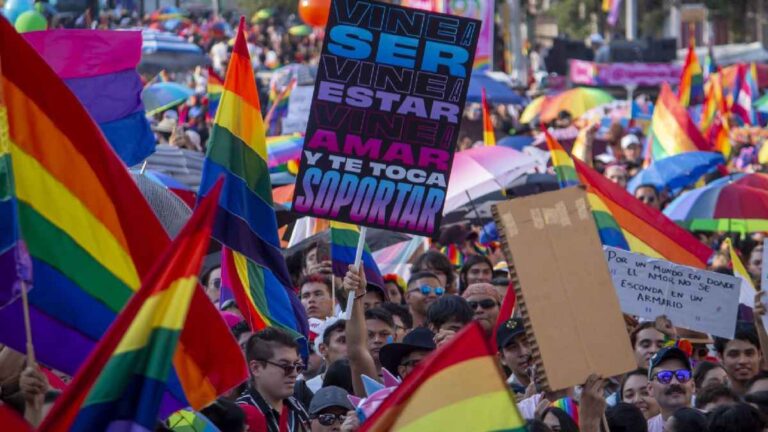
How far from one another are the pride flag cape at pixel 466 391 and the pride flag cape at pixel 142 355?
0.63 metres

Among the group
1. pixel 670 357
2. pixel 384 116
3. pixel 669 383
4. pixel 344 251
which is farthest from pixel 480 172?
pixel 669 383

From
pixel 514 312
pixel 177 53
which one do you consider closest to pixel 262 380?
pixel 514 312

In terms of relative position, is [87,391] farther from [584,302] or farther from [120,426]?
[584,302]

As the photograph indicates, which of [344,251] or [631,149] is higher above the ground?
[344,251]

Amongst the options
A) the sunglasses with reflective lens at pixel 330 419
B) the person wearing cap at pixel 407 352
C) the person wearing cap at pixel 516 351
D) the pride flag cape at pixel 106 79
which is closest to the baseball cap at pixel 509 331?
the person wearing cap at pixel 516 351

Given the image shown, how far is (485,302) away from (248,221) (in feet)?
6.30

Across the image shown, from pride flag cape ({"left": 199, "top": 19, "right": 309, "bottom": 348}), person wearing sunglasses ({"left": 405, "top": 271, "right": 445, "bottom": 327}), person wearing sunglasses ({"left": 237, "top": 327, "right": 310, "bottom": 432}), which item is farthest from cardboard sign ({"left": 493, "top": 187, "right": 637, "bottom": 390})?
person wearing sunglasses ({"left": 405, "top": 271, "right": 445, "bottom": 327})

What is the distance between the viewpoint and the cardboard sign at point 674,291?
8.88 m

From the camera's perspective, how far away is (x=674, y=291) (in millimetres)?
9047

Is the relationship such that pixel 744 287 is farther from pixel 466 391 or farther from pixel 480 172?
pixel 466 391

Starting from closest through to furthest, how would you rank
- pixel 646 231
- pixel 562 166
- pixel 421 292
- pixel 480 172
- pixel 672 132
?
pixel 421 292 < pixel 646 231 < pixel 562 166 < pixel 480 172 < pixel 672 132

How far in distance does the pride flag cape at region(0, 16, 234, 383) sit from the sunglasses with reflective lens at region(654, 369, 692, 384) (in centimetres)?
258

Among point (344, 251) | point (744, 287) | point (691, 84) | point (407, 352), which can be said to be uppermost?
point (407, 352)

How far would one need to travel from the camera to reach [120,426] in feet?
14.9
